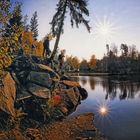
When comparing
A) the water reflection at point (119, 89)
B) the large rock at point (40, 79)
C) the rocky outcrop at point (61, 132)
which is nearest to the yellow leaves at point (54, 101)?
the large rock at point (40, 79)

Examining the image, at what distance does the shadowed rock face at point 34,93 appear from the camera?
1709 centimetres

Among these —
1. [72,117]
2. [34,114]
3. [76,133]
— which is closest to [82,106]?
[72,117]

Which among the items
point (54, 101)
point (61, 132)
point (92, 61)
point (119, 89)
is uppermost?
point (92, 61)

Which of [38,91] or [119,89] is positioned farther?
[119,89]

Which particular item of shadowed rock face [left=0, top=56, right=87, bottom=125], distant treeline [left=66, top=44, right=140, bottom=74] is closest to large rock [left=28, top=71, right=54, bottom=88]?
shadowed rock face [left=0, top=56, right=87, bottom=125]

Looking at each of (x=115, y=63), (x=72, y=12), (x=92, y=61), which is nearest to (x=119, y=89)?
(x=72, y=12)

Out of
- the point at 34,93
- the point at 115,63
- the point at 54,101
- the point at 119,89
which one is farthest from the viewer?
the point at 115,63

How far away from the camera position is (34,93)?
18.6 m

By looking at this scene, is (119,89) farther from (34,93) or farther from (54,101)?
(34,93)

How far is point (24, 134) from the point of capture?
48.4ft

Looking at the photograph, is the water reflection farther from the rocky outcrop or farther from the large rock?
the rocky outcrop

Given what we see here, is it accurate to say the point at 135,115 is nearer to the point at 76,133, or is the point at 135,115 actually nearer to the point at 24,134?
the point at 76,133

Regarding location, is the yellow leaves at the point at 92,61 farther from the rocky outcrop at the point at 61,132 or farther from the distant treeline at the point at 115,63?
the rocky outcrop at the point at 61,132

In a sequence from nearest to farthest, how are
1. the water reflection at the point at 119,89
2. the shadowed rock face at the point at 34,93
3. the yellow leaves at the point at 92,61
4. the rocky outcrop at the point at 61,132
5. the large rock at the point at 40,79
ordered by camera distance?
the rocky outcrop at the point at 61,132, the shadowed rock face at the point at 34,93, the large rock at the point at 40,79, the water reflection at the point at 119,89, the yellow leaves at the point at 92,61
